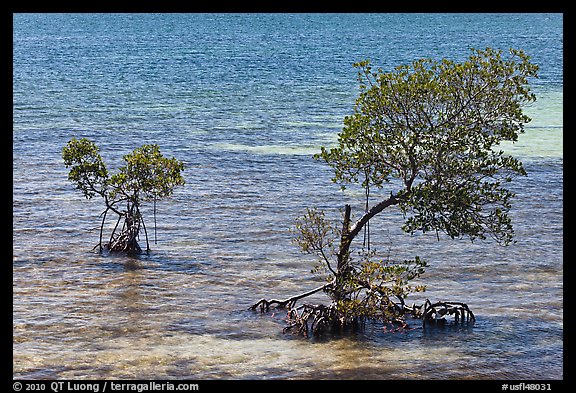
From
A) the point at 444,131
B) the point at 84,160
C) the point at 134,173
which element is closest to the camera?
the point at 444,131

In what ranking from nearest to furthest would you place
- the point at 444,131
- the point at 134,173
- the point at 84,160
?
the point at 444,131
the point at 134,173
the point at 84,160

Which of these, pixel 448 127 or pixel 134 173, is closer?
pixel 448 127

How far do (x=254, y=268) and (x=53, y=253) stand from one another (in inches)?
349

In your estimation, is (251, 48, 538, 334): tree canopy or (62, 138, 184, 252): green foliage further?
(62, 138, 184, 252): green foliage

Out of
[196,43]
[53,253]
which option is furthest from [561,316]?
[196,43]

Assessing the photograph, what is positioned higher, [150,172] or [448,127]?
[448,127]

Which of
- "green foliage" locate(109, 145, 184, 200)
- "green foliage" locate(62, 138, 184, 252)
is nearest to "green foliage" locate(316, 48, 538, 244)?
"green foliage" locate(109, 145, 184, 200)

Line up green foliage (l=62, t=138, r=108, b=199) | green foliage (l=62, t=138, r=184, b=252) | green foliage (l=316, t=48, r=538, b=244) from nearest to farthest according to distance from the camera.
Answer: green foliage (l=316, t=48, r=538, b=244), green foliage (l=62, t=138, r=184, b=252), green foliage (l=62, t=138, r=108, b=199)

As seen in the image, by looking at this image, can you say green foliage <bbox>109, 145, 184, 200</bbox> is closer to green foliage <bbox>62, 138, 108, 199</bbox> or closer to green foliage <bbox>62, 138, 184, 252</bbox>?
green foliage <bbox>62, 138, 184, 252</bbox>

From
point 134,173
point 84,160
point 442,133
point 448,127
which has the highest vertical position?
point 448,127

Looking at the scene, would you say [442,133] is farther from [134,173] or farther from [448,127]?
[134,173]

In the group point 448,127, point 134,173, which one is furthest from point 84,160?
point 448,127

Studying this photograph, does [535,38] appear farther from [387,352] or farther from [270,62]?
[387,352]

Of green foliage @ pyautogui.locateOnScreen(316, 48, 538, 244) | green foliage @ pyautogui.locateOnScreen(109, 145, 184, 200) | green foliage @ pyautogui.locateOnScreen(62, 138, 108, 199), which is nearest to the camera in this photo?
green foliage @ pyautogui.locateOnScreen(316, 48, 538, 244)
